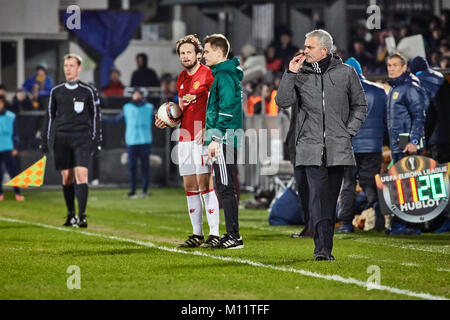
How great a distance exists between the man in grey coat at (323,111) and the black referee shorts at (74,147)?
5236 millimetres

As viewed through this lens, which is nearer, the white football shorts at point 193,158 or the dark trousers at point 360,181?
the white football shorts at point 193,158

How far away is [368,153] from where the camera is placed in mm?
14609

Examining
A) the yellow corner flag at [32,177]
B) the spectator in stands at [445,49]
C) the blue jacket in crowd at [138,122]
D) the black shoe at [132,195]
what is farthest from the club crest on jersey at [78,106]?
the spectator in stands at [445,49]

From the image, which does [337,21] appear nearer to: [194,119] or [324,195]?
[194,119]

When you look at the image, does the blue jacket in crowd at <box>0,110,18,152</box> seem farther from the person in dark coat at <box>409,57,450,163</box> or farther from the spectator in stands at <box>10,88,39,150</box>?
the person in dark coat at <box>409,57,450,163</box>

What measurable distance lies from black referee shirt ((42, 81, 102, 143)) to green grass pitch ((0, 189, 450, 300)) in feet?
4.30

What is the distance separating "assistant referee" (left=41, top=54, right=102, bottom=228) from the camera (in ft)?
49.1

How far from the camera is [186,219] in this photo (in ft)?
55.7

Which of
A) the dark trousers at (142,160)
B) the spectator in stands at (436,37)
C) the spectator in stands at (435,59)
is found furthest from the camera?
the spectator in stands at (436,37)

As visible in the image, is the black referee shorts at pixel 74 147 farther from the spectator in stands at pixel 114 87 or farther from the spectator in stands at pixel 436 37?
the spectator in stands at pixel 114 87

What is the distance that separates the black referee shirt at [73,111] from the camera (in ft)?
49.1

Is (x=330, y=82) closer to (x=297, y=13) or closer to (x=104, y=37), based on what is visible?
(x=297, y=13)

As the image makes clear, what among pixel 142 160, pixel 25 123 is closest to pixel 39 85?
pixel 25 123

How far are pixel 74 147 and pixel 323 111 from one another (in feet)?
18.2
